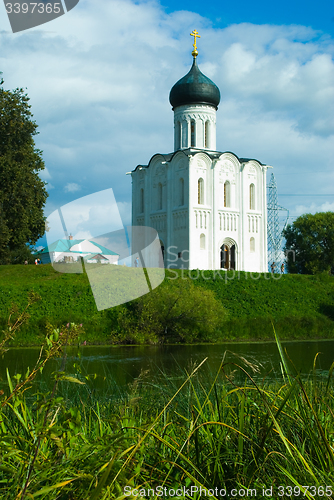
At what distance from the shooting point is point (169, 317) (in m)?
20.5

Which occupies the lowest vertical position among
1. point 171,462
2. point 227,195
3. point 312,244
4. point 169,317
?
point 169,317

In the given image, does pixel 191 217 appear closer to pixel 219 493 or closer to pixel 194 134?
pixel 194 134

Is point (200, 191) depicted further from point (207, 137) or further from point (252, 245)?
point (252, 245)

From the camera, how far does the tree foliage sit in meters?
20.0

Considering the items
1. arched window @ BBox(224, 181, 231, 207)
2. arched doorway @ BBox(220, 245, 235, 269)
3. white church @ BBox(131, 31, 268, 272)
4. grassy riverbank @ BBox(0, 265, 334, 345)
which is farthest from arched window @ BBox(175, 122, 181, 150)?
grassy riverbank @ BBox(0, 265, 334, 345)

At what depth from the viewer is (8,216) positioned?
23.9 metres

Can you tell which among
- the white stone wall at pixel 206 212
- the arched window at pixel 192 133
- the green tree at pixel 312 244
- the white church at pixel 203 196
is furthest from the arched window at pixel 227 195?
the green tree at pixel 312 244

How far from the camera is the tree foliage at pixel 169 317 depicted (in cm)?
→ 1997

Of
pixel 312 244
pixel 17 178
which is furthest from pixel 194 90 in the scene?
pixel 312 244

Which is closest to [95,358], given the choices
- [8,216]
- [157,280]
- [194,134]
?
[157,280]

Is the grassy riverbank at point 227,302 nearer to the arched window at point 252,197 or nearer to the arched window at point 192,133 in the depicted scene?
the arched window at point 252,197

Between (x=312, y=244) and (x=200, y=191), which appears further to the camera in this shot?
(x=312, y=244)

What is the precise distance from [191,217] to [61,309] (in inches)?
534

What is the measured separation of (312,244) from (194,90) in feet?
62.3
